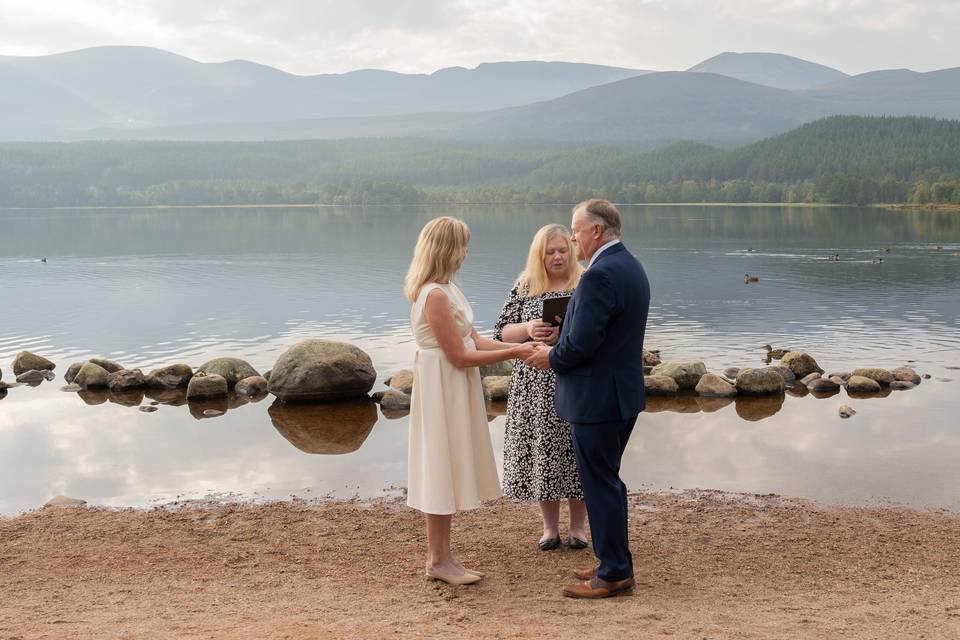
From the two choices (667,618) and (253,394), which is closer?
(667,618)

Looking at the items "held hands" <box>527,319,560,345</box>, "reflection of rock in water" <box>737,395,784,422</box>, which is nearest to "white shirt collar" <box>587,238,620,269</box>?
"held hands" <box>527,319,560,345</box>

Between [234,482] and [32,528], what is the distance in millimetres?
3697

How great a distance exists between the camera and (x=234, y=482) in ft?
45.3

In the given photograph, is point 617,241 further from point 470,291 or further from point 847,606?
point 470,291

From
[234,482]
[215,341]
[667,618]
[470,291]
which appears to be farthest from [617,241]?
[470,291]

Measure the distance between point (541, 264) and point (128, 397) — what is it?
14191 millimetres

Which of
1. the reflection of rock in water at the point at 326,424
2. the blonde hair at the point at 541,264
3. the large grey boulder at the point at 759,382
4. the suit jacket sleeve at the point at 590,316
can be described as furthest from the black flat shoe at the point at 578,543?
the large grey boulder at the point at 759,382

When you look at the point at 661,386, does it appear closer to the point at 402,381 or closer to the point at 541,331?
the point at 402,381

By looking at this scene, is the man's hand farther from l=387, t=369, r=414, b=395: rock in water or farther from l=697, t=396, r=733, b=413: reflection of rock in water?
l=387, t=369, r=414, b=395: rock in water

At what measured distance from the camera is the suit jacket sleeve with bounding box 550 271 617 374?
7027 millimetres

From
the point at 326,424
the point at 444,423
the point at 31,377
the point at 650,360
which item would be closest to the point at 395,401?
the point at 326,424

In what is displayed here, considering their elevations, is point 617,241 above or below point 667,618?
above

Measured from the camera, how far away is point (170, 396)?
801 inches

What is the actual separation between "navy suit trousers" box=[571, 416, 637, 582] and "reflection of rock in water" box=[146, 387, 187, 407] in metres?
13.6
